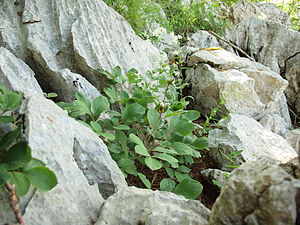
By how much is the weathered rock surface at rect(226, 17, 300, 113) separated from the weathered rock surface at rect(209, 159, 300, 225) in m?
4.68

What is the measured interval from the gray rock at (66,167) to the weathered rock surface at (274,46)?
4.64m

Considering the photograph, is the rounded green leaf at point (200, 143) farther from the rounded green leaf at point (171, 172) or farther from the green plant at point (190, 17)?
the green plant at point (190, 17)

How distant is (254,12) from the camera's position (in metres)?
7.13

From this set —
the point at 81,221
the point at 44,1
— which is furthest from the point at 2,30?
the point at 81,221

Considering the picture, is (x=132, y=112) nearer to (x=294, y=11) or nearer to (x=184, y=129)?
(x=184, y=129)

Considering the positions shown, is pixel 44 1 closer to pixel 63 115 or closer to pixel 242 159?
pixel 63 115

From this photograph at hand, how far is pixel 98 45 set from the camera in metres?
2.75

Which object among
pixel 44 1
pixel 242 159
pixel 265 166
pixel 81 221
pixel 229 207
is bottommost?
pixel 242 159

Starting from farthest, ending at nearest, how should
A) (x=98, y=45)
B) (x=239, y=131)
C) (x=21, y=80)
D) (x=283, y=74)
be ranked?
(x=283, y=74) < (x=98, y=45) < (x=239, y=131) < (x=21, y=80)

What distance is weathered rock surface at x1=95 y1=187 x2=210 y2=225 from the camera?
1016 mm

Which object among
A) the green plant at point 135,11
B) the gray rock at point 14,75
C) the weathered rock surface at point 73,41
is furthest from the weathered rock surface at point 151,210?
the green plant at point 135,11

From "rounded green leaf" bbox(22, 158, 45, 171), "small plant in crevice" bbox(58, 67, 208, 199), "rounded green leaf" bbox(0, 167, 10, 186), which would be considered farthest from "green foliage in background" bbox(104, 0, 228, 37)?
"rounded green leaf" bbox(0, 167, 10, 186)

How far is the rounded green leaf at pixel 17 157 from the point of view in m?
0.91

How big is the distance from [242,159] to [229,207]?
4.92 ft
